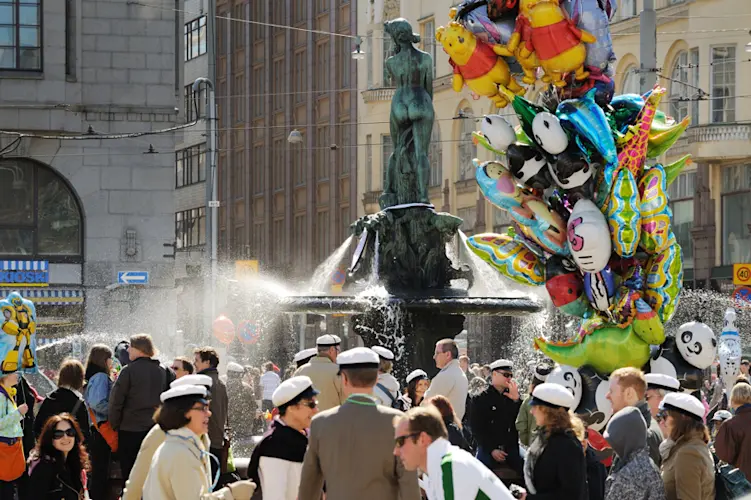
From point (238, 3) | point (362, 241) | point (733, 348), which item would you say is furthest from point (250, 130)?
point (362, 241)

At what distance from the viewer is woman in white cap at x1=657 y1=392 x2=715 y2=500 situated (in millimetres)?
9477

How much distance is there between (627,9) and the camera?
154ft

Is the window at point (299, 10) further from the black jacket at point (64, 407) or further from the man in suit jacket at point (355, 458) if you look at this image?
the man in suit jacket at point (355, 458)

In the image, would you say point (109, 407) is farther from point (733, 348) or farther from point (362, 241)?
point (733, 348)

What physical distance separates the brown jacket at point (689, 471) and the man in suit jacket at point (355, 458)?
1.67 metres

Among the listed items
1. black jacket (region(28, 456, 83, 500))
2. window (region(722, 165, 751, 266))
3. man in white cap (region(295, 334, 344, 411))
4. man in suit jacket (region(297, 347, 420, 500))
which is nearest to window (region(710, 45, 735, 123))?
window (region(722, 165, 751, 266))

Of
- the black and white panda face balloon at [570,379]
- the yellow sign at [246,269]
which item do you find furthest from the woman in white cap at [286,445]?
the yellow sign at [246,269]

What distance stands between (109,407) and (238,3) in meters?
63.5

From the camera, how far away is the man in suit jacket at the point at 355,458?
29.0 ft

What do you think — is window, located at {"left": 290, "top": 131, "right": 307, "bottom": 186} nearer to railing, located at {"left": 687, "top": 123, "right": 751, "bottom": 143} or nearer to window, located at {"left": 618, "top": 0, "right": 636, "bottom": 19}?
window, located at {"left": 618, "top": 0, "right": 636, "bottom": 19}

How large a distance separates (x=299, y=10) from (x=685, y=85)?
2935 centimetres

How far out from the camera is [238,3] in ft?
249

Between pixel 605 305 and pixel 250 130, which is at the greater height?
pixel 250 130

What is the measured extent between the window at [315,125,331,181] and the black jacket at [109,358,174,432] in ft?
172
